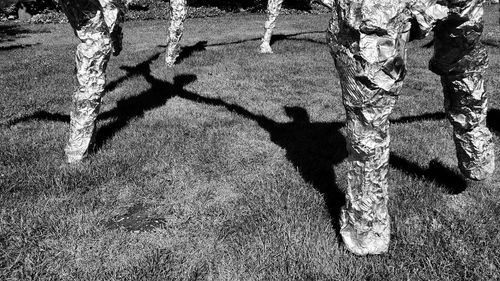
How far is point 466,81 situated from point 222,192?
221 centimetres

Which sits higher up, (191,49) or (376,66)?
(376,66)

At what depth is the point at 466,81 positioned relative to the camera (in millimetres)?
2861

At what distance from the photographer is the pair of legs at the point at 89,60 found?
3.83m

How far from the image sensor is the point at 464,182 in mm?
3520

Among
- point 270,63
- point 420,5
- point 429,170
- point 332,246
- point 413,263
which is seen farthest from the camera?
point 270,63

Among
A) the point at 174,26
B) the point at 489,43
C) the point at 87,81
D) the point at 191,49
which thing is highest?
the point at 87,81

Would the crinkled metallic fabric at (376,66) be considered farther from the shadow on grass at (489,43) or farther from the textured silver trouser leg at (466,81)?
the shadow on grass at (489,43)

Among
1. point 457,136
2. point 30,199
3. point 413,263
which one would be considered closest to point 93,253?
point 30,199

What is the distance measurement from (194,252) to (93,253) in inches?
27.3

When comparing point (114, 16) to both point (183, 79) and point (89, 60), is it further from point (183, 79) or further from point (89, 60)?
point (183, 79)

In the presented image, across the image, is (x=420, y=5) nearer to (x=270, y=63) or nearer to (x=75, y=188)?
(x=75, y=188)

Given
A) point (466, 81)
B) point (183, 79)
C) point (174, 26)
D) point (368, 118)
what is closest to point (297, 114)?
point (183, 79)

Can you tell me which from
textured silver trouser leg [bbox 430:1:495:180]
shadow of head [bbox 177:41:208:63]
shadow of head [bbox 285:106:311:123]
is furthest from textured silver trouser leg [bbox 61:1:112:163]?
shadow of head [bbox 177:41:208:63]

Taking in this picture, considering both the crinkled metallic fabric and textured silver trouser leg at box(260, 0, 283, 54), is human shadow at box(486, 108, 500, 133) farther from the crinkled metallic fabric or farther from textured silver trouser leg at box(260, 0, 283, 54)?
textured silver trouser leg at box(260, 0, 283, 54)
